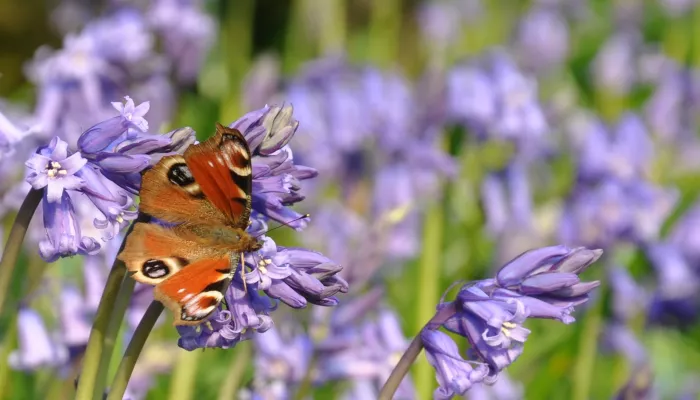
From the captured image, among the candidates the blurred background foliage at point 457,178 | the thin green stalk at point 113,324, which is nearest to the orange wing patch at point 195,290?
the thin green stalk at point 113,324

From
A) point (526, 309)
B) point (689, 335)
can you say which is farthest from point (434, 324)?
point (689, 335)

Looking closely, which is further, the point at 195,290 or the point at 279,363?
the point at 279,363

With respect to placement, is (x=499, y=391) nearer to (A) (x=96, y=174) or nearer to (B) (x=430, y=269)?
(B) (x=430, y=269)

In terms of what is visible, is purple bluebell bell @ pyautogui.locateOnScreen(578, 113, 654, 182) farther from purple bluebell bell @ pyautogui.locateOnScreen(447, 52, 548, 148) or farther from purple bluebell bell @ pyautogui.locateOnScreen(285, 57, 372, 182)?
purple bluebell bell @ pyautogui.locateOnScreen(285, 57, 372, 182)

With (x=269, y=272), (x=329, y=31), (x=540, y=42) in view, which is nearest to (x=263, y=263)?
(x=269, y=272)

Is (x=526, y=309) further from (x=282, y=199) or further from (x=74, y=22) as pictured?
(x=74, y=22)

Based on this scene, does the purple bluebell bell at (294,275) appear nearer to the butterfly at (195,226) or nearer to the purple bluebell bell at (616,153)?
the butterfly at (195,226)

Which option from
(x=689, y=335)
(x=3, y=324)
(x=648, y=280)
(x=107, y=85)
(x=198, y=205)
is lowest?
(x=689, y=335)
